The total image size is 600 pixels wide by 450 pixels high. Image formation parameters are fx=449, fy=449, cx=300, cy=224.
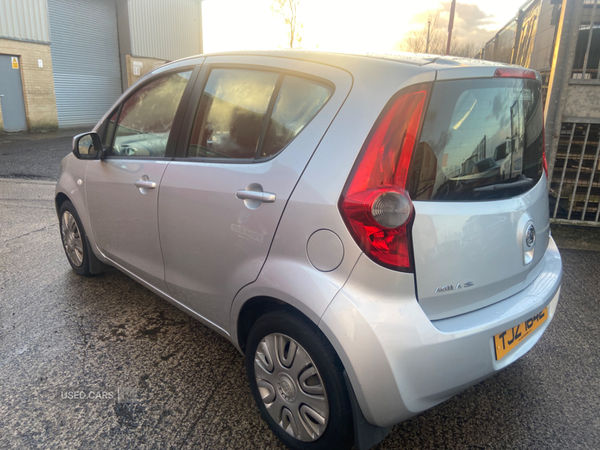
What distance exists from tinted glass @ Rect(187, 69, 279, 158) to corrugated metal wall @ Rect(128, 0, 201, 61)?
20.1m

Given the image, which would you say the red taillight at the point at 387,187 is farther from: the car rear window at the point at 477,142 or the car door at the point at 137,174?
the car door at the point at 137,174

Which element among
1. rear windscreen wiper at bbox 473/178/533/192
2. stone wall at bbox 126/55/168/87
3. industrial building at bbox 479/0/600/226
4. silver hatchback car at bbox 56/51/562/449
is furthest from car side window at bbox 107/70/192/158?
stone wall at bbox 126/55/168/87

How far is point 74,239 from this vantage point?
364cm

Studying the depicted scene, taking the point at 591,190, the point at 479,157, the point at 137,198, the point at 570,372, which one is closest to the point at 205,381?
the point at 137,198

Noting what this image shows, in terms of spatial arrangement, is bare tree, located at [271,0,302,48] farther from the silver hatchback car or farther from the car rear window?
the car rear window

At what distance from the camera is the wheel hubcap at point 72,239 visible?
3594mm

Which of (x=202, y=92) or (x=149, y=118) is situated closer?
(x=202, y=92)

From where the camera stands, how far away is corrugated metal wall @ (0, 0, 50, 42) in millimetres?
14664

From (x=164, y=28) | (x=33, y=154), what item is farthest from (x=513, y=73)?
(x=164, y=28)

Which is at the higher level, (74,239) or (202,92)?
(202,92)

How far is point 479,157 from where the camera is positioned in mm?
1838

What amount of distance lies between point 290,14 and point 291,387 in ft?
71.6

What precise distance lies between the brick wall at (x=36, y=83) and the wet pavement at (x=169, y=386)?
15.0m

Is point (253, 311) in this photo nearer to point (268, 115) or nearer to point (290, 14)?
point (268, 115)
